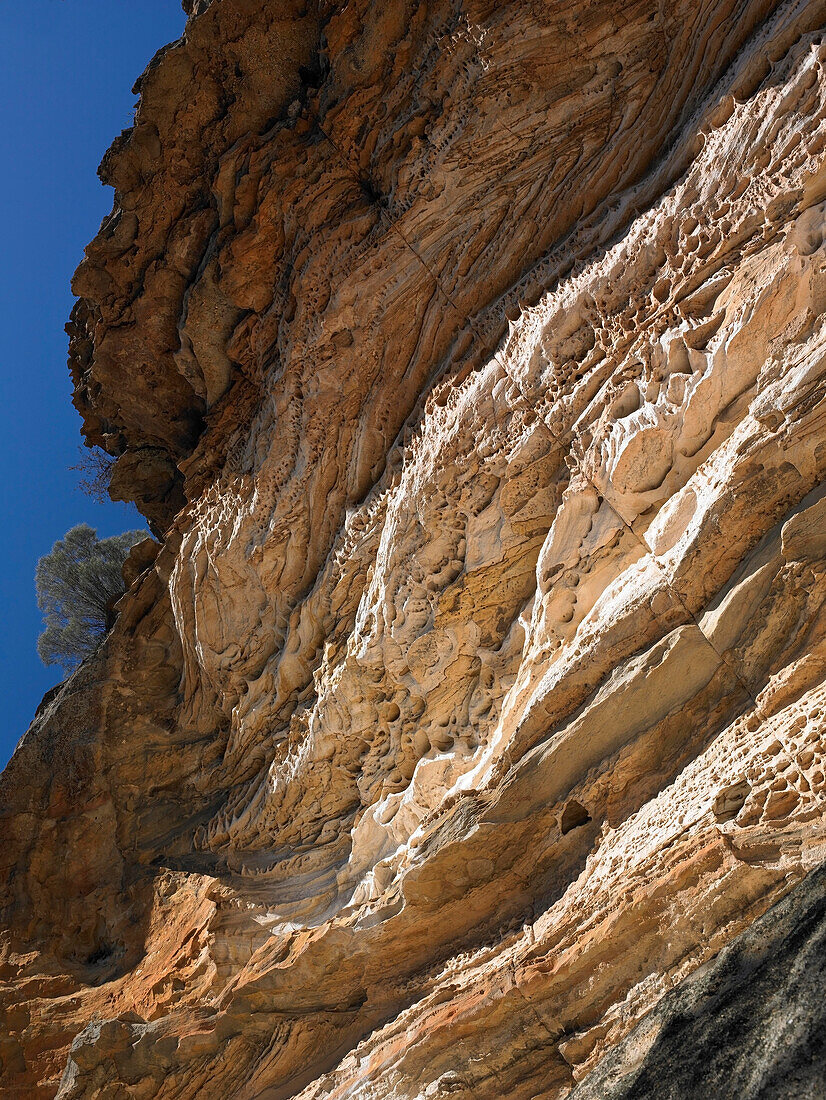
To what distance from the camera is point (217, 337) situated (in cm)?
934

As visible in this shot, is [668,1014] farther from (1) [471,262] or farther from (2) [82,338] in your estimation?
(2) [82,338]

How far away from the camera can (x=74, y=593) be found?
15359 millimetres

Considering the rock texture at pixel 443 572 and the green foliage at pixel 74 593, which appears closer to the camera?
the rock texture at pixel 443 572

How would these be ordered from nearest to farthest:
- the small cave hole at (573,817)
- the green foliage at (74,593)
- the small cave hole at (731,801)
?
the small cave hole at (731,801)
the small cave hole at (573,817)
the green foliage at (74,593)

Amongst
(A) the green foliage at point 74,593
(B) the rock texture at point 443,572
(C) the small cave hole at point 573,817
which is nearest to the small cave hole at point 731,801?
(B) the rock texture at point 443,572

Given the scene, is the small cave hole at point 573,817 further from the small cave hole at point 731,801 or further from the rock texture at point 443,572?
the small cave hole at point 731,801

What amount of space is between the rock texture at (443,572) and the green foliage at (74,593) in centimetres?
495

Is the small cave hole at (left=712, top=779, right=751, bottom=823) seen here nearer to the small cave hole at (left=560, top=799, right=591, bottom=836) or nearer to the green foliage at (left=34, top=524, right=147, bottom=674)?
the small cave hole at (left=560, top=799, right=591, bottom=836)

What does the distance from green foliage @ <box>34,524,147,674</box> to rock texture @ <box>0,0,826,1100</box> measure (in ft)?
16.2

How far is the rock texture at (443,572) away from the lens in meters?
4.77

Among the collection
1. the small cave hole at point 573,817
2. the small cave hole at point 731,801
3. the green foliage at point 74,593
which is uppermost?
the green foliage at point 74,593

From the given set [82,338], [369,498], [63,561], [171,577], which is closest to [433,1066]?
[369,498]

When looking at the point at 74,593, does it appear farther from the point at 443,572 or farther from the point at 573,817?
the point at 573,817

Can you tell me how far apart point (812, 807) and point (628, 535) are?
86.3 inches
